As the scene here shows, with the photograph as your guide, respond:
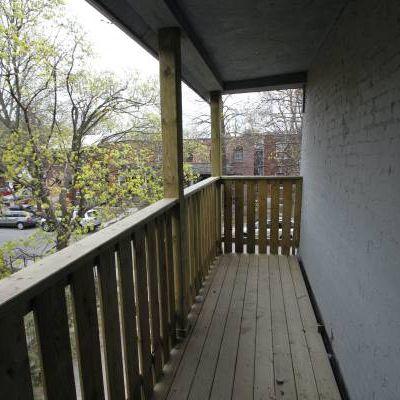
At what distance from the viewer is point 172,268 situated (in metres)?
2.10

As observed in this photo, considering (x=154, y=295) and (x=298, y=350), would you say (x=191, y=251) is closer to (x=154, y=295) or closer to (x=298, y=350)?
(x=154, y=295)

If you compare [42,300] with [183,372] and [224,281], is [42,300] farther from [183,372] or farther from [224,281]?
[224,281]

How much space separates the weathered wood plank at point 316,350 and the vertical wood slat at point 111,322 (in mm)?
1186

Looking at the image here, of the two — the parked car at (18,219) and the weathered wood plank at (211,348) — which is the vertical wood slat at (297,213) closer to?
the weathered wood plank at (211,348)

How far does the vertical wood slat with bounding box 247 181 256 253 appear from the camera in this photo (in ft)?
13.2

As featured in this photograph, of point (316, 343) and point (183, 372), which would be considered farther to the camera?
point (316, 343)

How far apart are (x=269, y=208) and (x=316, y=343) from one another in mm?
2259

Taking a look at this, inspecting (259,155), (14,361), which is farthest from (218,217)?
(259,155)

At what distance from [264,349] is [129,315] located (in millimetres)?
1173

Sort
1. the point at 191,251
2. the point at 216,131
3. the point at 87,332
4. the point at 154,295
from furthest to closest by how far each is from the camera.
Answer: the point at 216,131 < the point at 191,251 < the point at 154,295 < the point at 87,332

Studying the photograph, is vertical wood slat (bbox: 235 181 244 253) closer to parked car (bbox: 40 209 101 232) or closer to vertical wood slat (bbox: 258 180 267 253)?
vertical wood slat (bbox: 258 180 267 253)

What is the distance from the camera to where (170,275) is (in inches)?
81.6

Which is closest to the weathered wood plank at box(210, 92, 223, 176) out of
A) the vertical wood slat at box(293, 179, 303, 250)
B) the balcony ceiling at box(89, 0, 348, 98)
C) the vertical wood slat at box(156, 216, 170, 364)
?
the balcony ceiling at box(89, 0, 348, 98)

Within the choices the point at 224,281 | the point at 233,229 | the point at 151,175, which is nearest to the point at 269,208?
the point at 233,229
